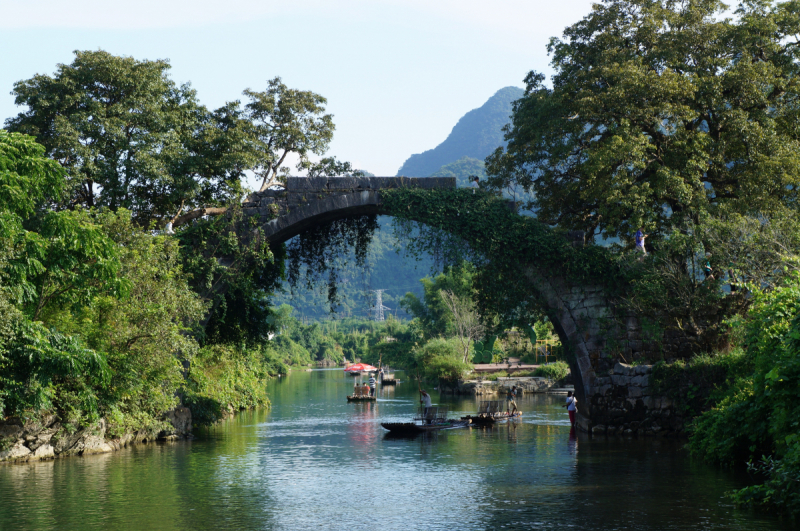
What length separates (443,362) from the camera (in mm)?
47781

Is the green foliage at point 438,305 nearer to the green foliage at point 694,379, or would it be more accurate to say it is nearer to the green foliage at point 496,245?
the green foliage at point 496,245

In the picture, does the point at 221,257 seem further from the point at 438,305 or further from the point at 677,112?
the point at 438,305

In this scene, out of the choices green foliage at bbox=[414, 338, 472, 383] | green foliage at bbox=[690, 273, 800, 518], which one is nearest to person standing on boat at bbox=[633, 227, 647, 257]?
green foliage at bbox=[690, 273, 800, 518]

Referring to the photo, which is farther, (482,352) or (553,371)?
(482,352)

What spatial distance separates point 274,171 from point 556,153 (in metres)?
11.6

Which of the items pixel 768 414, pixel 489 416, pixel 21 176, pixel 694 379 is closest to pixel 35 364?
pixel 21 176

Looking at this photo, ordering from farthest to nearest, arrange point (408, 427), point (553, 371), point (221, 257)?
point (553, 371)
point (221, 257)
point (408, 427)

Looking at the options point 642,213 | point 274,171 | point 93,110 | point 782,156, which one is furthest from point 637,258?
point 93,110

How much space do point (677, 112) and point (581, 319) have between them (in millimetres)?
6561

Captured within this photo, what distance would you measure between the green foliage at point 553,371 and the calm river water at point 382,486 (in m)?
24.1

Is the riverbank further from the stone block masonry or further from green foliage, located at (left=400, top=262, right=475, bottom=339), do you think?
green foliage, located at (left=400, top=262, right=475, bottom=339)

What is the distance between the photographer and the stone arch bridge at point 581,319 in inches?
816

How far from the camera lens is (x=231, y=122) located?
2616 centimetres

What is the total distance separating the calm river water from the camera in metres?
10.5
